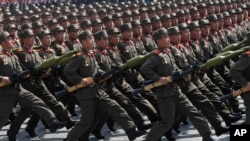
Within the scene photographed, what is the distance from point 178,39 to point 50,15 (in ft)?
28.1

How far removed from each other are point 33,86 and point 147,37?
277 centimetres

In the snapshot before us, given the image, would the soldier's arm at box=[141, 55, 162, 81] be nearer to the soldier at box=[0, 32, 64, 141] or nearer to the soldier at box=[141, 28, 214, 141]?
the soldier at box=[141, 28, 214, 141]

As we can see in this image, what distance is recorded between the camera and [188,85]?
8.32 m

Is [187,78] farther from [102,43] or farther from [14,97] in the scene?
[14,97]

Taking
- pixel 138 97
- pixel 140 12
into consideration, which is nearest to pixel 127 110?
pixel 138 97

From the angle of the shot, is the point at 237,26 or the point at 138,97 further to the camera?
the point at 237,26

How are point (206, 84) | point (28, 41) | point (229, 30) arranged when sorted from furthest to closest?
1. point (229, 30)
2. point (28, 41)
3. point (206, 84)

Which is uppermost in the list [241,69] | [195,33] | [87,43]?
[87,43]

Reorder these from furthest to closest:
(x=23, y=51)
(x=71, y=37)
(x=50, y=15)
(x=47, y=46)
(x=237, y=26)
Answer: (x=50, y=15), (x=237, y=26), (x=71, y=37), (x=47, y=46), (x=23, y=51)

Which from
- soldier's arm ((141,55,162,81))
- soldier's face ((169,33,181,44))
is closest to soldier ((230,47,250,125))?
soldier's arm ((141,55,162,81))

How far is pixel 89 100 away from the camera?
319 inches

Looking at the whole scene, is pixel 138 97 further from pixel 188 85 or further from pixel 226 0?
pixel 226 0

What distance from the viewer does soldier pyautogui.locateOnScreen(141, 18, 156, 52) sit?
11.1m

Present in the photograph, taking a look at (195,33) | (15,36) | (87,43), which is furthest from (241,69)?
(15,36)
